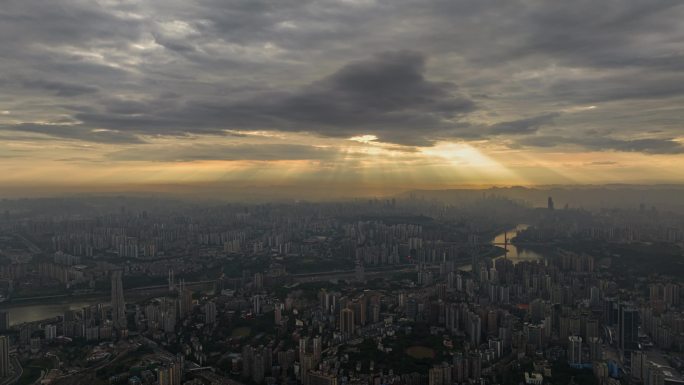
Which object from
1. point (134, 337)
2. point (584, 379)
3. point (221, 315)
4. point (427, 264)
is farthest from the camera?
point (427, 264)

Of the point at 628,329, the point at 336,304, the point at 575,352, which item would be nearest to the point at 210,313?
the point at 336,304

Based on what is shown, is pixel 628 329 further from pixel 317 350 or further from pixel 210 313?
pixel 210 313

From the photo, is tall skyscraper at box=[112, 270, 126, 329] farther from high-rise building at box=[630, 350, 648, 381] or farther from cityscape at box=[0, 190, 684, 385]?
high-rise building at box=[630, 350, 648, 381]

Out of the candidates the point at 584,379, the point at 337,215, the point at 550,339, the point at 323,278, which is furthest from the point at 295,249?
the point at 584,379

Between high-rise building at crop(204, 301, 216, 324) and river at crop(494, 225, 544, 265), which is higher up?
high-rise building at crop(204, 301, 216, 324)

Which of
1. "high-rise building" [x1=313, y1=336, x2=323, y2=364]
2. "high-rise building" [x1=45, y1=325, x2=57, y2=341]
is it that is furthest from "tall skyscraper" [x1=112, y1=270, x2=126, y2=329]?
"high-rise building" [x1=313, y1=336, x2=323, y2=364]

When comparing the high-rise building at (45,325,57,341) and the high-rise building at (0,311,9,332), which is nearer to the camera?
the high-rise building at (45,325,57,341)

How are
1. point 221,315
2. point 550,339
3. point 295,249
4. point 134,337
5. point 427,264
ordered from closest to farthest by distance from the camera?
1. point 550,339
2. point 134,337
3. point 221,315
4. point 427,264
5. point 295,249

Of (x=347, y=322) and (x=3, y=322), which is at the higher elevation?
(x=347, y=322)

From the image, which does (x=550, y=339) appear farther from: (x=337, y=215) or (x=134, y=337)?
(x=337, y=215)

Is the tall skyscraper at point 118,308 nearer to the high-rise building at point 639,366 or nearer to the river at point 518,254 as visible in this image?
the high-rise building at point 639,366

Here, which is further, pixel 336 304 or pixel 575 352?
pixel 336 304
